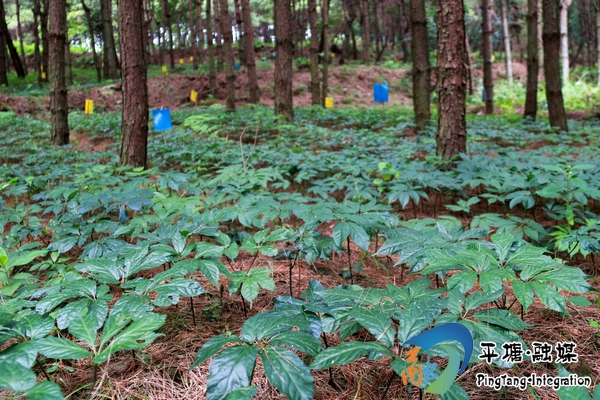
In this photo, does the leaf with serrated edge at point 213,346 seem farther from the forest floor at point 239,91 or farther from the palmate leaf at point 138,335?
the forest floor at point 239,91

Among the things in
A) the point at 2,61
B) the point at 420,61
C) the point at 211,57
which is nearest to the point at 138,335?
the point at 420,61

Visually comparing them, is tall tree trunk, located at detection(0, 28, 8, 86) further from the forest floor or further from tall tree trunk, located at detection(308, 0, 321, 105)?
tall tree trunk, located at detection(308, 0, 321, 105)

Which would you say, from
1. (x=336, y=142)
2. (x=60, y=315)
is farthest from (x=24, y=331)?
(x=336, y=142)

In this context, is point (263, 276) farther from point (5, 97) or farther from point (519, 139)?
point (5, 97)

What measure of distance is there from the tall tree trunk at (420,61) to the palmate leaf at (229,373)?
287 inches

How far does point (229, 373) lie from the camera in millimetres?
921

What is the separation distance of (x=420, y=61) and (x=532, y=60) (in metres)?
3.29

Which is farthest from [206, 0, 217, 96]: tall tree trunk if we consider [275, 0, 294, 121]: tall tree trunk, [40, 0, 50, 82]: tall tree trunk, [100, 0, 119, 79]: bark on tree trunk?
[40, 0, 50, 82]: tall tree trunk

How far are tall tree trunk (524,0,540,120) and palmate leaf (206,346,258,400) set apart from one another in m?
9.95

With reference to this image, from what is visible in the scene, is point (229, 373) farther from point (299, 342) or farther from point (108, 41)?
point (108, 41)

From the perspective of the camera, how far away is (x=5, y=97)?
12.2 m

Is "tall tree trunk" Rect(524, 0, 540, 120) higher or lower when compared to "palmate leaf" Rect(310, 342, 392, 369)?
higher

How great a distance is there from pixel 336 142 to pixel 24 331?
17.8 feet

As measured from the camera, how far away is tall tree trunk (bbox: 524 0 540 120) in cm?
888
